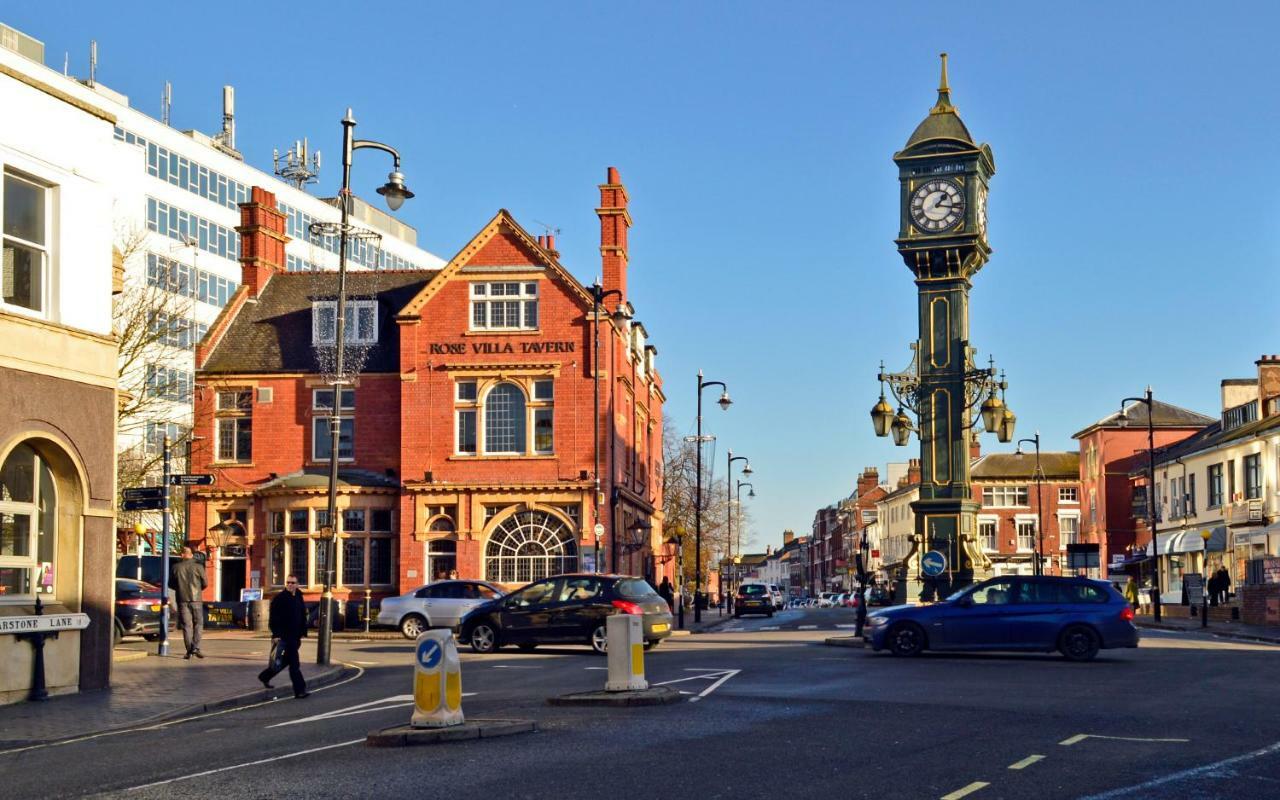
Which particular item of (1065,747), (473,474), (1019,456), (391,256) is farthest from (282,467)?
(1019,456)

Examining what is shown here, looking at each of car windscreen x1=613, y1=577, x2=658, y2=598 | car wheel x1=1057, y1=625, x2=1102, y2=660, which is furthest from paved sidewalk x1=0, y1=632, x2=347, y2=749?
car wheel x1=1057, y1=625, x2=1102, y2=660

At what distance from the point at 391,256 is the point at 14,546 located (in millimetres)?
84080

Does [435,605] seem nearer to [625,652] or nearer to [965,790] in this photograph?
[625,652]

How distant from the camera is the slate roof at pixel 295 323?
49094 millimetres

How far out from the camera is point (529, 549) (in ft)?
152

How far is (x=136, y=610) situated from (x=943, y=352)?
2164 cm

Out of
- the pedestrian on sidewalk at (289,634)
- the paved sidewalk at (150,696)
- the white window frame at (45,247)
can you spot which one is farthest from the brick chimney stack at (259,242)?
the pedestrian on sidewalk at (289,634)

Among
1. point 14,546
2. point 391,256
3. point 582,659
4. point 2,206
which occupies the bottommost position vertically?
point 582,659

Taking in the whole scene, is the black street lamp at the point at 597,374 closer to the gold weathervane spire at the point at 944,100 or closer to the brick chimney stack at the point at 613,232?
the brick chimney stack at the point at 613,232

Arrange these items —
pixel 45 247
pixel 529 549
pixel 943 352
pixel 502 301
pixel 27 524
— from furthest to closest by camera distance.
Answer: pixel 502 301 < pixel 529 549 < pixel 943 352 < pixel 45 247 < pixel 27 524

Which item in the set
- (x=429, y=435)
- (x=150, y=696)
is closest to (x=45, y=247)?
(x=150, y=696)

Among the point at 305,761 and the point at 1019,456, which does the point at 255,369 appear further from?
the point at 1019,456

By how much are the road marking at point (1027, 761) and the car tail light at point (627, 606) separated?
653 inches

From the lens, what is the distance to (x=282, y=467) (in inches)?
1911
